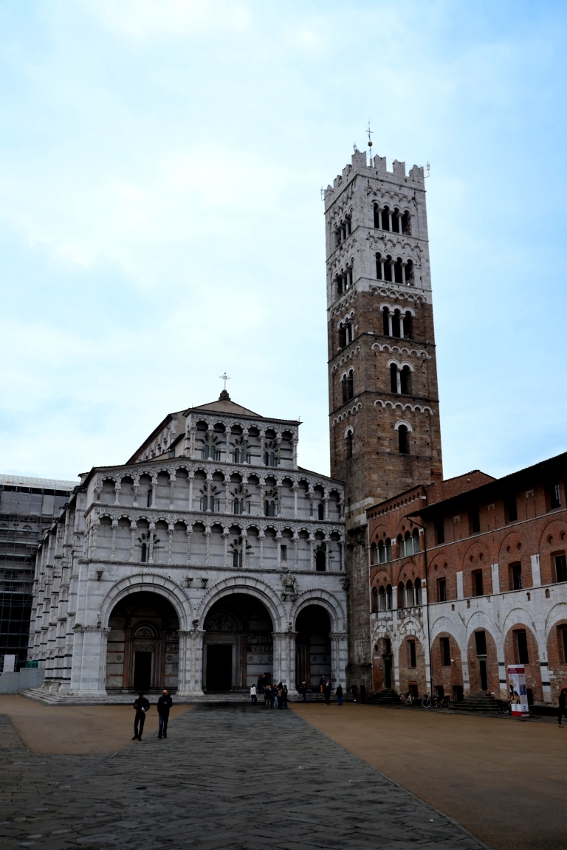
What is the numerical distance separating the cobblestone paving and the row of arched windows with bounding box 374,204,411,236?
45.7 meters

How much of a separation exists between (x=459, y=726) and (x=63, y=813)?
20.2m

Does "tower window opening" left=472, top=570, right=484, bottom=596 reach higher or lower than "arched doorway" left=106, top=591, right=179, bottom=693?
higher

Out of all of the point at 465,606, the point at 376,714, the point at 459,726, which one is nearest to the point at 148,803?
the point at 459,726

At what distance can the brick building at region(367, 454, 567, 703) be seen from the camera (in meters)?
32.9

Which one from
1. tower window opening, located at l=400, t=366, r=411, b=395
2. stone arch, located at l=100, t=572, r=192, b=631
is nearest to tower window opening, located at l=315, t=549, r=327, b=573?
stone arch, located at l=100, t=572, r=192, b=631

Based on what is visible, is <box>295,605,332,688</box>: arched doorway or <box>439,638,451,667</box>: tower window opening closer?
<box>439,638,451,667</box>: tower window opening

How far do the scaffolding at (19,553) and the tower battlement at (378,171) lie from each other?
145 ft

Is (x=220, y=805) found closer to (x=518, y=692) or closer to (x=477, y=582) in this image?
(x=518, y=692)

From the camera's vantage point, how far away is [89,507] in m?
48.0

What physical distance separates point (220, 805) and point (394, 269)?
5005 centimetres

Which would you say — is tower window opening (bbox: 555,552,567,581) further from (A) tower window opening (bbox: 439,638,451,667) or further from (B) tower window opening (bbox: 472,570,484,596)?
(A) tower window opening (bbox: 439,638,451,667)

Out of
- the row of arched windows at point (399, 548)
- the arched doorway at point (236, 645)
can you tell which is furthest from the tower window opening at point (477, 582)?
the arched doorway at point (236, 645)

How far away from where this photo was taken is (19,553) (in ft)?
253

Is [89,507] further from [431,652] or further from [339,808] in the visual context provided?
[339,808]
